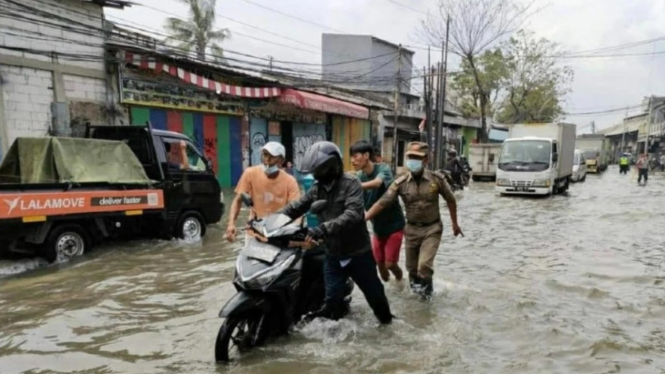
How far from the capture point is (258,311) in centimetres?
401

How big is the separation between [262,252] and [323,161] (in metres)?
0.83

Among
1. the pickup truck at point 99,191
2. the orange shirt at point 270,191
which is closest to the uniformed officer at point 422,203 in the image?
the orange shirt at point 270,191

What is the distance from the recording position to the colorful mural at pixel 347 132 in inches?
967

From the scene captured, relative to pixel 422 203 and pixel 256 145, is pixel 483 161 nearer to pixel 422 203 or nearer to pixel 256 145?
pixel 256 145

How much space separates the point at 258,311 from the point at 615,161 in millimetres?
77117

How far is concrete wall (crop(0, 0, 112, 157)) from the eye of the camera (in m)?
11.4

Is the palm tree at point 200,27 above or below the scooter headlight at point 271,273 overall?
above

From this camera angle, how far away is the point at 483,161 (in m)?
28.5

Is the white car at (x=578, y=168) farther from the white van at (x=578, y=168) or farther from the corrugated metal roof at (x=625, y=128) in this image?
the corrugated metal roof at (x=625, y=128)

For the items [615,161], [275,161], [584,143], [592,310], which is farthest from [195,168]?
[615,161]

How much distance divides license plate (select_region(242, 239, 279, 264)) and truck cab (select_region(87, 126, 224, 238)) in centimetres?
498

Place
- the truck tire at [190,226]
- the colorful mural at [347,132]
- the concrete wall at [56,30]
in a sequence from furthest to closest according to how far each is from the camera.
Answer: the colorful mural at [347,132] < the concrete wall at [56,30] < the truck tire at [190,226]

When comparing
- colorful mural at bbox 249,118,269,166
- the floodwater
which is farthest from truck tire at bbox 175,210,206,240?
colorful mural at bbox 249,118,269,166

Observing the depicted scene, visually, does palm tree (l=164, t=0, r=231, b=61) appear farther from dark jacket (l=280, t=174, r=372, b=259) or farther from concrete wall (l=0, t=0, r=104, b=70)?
dark jacket (l=280, t=174, r=372, b=259)
